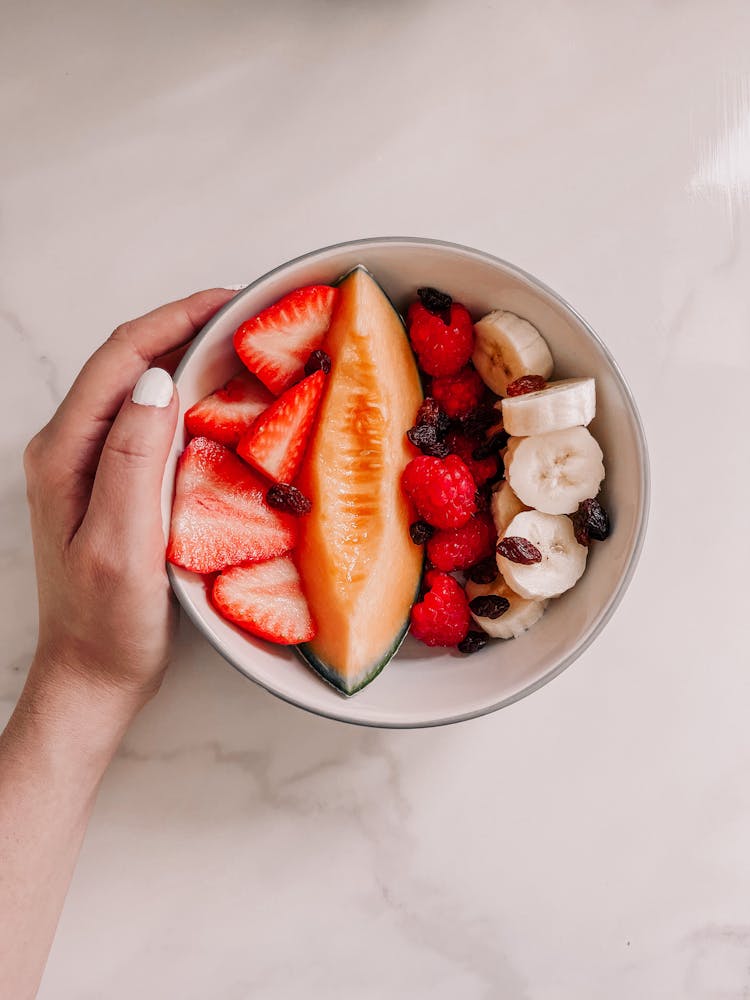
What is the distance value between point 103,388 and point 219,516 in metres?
0.19

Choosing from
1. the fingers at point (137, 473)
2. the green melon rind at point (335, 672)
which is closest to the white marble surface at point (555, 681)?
the green melon rind at point (335, 672)

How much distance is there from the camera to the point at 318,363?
3.31 feet

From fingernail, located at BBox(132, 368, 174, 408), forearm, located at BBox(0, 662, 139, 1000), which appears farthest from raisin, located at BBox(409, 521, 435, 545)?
forearm, located at BBox(0, 662, 139, 1000)

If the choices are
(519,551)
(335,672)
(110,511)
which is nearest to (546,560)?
(519,551)

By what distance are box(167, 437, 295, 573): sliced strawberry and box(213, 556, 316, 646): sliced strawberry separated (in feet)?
0.06

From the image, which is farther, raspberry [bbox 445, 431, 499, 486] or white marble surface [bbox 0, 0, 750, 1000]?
white marble surface [bbox 0, 0, 750, 1000]

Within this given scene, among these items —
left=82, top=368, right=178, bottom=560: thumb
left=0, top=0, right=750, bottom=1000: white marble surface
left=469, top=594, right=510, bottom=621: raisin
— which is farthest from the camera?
left=0, top=0, right=750, bottom=1000: white marble surface

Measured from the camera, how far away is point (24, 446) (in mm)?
1218

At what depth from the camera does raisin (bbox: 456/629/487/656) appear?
1.05 meters

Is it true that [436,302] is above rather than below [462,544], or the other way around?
above

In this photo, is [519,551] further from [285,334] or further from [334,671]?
[285,334]

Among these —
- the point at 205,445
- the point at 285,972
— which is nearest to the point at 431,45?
the point at 205,445

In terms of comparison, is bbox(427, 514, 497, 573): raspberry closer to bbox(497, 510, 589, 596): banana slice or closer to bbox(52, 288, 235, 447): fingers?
bbox(497, 510, 589, 596): banana slice

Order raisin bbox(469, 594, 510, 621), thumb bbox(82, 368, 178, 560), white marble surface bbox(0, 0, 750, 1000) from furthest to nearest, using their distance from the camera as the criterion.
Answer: white marble surface bbox(0, 0, 750, 1000), raisin bbox(469, 594, 510, 621), thumb bbox(82, 368, 178, 560)
